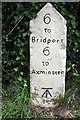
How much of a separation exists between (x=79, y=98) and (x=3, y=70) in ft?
3.65

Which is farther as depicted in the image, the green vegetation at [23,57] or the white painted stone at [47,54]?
the green vegetation at [23,57]

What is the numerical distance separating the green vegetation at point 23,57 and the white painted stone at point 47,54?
12 centimetres

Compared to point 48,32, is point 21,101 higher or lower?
lower

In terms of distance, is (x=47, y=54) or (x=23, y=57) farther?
(x=23, y=57)

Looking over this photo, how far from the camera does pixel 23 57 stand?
337 centimetres

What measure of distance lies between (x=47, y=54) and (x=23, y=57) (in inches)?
17.3

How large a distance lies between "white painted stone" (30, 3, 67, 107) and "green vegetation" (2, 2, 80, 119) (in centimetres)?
12

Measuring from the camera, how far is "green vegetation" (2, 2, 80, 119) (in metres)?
3.14

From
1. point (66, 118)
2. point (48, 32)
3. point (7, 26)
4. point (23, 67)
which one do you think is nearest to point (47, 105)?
point (66, 118)

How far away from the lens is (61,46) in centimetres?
306

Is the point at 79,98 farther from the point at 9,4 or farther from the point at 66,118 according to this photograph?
the point at 9,4

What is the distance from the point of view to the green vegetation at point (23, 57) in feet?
10.3

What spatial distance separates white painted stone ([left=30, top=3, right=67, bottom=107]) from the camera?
3014 mm

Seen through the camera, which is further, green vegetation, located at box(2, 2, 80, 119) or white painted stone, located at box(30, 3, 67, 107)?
green vegetation, located at box(2, 2, 80, 119)
